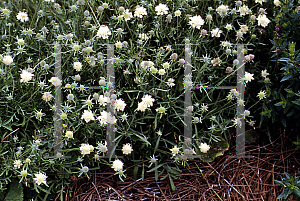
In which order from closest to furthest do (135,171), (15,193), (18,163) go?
(18,163)
(15,193)
(135,171)

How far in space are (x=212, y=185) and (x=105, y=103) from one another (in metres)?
0.86

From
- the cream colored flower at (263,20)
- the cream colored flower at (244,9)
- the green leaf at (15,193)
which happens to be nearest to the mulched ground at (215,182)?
the green leaf at (15,193)

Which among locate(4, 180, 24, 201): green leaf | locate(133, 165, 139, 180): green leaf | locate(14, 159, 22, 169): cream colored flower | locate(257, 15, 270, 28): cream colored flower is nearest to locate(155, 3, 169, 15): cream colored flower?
locate(257, 15, 270, 28): cream colored flower

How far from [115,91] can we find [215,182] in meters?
0.89

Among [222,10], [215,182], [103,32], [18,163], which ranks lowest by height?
[215,182]

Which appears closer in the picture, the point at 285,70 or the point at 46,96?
the point at 46,96

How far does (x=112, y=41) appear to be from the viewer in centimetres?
201

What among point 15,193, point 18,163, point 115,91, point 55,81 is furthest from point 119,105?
point 15,193

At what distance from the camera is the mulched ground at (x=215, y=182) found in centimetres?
186

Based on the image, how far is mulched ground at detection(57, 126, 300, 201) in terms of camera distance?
6.10 ft

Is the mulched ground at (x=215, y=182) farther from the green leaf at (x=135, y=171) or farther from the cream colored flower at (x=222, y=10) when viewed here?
the cream colored flower at (x=222, y=10)

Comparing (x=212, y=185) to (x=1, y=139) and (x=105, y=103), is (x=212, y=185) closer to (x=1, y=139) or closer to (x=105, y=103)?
(x=105, y=103)

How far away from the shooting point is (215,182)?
6.37ft

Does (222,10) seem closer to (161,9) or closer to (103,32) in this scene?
(161,9)
